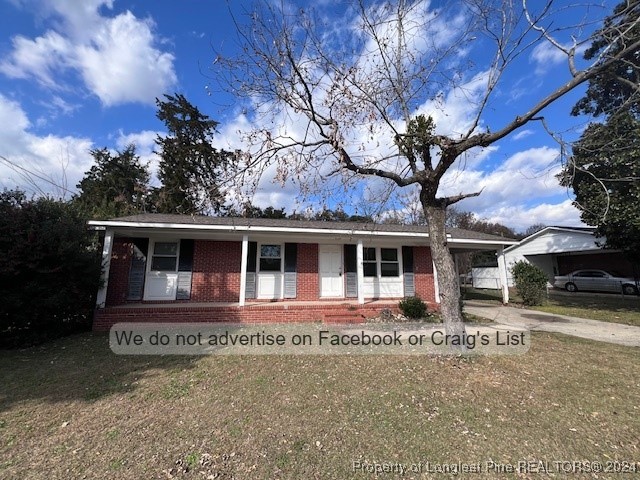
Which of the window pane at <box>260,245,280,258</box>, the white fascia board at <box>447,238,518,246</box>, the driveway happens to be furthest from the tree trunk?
the white fascia board at <box>447,238,518,246</box>

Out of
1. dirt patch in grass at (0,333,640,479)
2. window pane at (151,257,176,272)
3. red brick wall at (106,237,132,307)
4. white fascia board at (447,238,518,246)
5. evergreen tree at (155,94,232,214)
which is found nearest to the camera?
dirt patch in grass at (0,333,640,479)

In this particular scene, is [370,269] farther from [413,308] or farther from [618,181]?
[618,181]

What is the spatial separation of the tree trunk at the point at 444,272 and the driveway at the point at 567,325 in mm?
4560

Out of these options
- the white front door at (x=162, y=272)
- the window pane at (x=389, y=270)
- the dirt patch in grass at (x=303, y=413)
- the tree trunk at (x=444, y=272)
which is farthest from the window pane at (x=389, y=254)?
the white front door at (x=162, y=272)

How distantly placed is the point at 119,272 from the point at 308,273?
6.41m

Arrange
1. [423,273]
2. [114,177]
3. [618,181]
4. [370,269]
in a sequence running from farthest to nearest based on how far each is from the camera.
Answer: [114,177], [423,273], [370,269], [618,181]

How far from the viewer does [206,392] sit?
4516mm

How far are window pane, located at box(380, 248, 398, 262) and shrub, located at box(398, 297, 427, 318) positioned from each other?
293 centimetres

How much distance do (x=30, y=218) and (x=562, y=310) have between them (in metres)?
17.4

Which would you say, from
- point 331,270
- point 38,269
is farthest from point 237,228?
point 38,269

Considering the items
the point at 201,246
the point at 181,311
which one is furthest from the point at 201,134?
the point at 181,311

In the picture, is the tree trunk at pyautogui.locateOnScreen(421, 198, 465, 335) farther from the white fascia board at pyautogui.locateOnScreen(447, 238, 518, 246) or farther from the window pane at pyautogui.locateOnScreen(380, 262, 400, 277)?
the white fascia board at pyautogui.locateOnScreen(447, 238, 518, 246)

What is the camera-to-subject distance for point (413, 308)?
9922 mm

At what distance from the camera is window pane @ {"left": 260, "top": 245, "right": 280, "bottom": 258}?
11.7 metres
